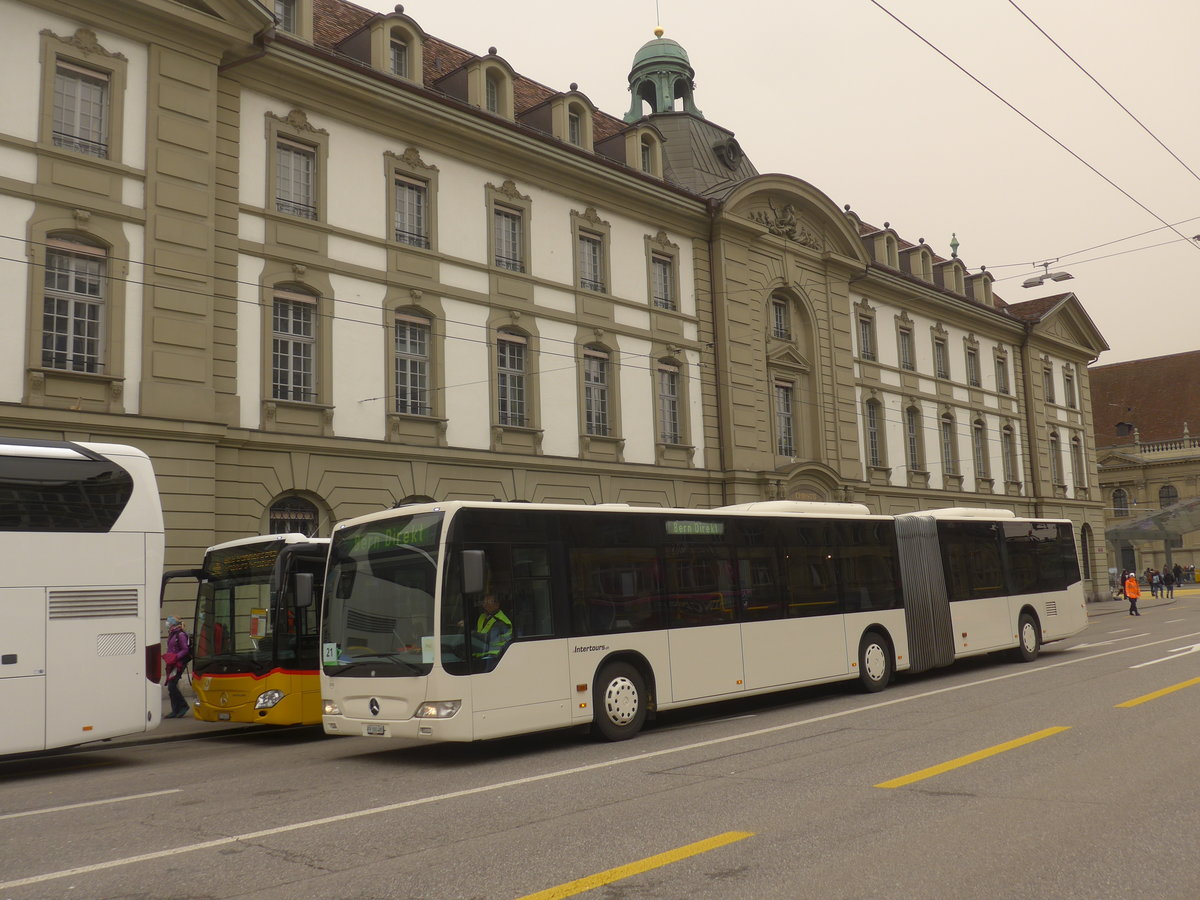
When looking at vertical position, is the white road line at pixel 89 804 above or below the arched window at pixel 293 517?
below

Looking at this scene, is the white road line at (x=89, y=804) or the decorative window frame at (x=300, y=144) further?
the decorative window frame at (x=300, y=144)

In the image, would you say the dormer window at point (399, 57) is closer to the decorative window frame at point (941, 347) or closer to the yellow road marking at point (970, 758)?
the yellow road marking at point (970, 758)

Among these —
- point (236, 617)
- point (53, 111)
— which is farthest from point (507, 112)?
point (236, 617)

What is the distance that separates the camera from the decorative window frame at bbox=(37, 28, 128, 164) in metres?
17.8

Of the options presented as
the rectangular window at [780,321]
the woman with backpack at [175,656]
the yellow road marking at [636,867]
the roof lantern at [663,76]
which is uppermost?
the roof lantern at [663,76]

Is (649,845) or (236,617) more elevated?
(236,617)

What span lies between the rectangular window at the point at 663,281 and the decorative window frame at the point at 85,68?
45.8 feet

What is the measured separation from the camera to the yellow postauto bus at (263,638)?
1415 centimetres

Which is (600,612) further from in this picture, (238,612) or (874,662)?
(874,662)

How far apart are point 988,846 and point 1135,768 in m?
3.20

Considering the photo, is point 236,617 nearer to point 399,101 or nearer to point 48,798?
point 48,798

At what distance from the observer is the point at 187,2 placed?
64.6ft

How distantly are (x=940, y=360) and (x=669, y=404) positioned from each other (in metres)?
16.9

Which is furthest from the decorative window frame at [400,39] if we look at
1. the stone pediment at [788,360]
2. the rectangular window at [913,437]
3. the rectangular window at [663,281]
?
the rectangular window at [913,437]
